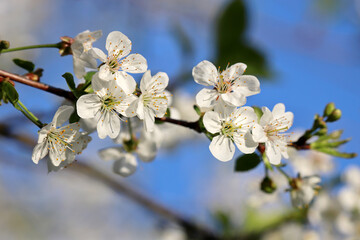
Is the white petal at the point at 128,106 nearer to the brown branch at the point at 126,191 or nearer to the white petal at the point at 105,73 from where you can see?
the white petal at the point at 105,73

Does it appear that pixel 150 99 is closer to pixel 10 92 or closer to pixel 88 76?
pixel 88 76

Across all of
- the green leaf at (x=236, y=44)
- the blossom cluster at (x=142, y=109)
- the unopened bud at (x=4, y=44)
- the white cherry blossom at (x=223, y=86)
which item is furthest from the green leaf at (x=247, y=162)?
the green leaf at (x=236, y=44)

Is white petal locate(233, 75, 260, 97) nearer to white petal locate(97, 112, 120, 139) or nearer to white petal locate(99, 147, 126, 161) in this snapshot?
white petal locate(97, 112, 120, 139)

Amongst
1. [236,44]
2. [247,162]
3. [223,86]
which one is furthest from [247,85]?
[236,44]

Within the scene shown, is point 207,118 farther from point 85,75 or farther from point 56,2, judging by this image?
point 56,2

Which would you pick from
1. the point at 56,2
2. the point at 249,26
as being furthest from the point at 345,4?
the point at 56,2

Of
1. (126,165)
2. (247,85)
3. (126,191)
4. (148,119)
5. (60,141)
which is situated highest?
(247,85)

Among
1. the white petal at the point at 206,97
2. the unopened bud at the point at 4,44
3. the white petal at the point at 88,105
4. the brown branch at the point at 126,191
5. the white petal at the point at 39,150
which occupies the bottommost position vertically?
the brown branch at the point at 126,191
